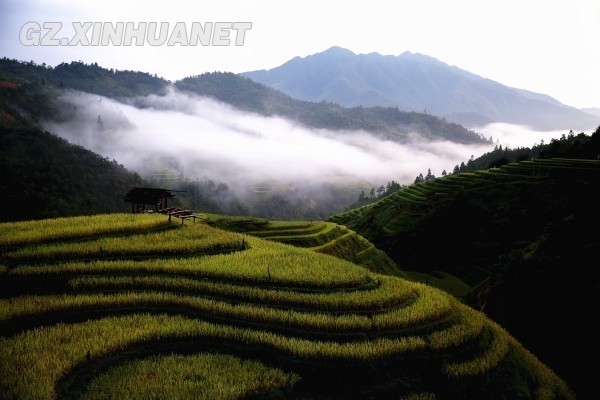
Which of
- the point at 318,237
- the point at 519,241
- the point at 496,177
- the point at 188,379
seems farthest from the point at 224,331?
the point at 496,177

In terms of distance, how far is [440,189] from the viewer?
302ft

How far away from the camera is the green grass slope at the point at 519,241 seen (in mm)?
27797

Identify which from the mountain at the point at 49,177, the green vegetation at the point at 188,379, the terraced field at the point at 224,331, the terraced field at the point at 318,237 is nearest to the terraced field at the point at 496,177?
the terraced field at the point at 318,237

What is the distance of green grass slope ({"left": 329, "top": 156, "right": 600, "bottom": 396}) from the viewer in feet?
91.2

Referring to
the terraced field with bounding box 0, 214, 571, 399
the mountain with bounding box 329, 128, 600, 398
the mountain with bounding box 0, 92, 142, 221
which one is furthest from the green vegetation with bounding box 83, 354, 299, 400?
the mountain with bounding box 0, 92, 142, 221

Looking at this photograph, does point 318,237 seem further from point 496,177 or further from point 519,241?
point 496,177

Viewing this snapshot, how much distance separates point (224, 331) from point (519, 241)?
61083 millimetres

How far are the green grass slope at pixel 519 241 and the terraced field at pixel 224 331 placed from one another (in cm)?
1070

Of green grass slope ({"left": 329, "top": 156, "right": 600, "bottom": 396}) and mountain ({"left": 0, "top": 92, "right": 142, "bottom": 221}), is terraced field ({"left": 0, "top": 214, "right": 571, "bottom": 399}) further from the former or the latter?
mountain ({"left": 0, "top": 92, "right": 142, "bottom": 221})

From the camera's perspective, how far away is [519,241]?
61.9 m

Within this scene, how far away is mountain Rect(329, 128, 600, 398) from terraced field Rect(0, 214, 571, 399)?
36.5 ft

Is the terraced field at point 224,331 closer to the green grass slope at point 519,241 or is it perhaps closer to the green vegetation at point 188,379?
the green vegetation at point 188,379

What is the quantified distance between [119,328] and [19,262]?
925cm

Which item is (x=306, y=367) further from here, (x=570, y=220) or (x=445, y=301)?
(x=570, y=220)
